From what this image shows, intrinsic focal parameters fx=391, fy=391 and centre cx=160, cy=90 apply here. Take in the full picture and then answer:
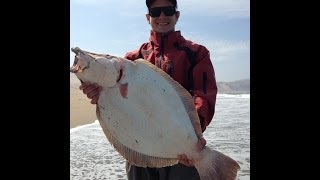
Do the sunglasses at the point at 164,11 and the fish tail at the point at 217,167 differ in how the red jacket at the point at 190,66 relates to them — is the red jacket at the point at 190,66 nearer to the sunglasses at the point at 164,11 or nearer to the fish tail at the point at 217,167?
the sunglasses at the point at 164,11

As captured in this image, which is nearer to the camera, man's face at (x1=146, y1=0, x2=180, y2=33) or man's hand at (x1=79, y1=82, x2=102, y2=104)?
man's hand at (x1=79, y1=82, x2=102, y2=104)

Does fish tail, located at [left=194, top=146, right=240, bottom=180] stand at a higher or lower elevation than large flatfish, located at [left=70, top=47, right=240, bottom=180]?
lower

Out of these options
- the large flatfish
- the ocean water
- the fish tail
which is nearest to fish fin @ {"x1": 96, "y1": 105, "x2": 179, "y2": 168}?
the large flatfish

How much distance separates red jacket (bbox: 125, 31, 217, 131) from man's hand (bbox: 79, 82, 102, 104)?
0.63 metres

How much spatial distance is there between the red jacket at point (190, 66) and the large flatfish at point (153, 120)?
292 mm

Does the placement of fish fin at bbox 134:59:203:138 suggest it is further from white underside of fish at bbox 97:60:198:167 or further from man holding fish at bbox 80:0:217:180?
man holding fish at bbox 80:0:217:180

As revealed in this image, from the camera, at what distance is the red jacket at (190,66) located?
9.32 ft

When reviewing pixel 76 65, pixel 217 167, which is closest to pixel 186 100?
pixel 217 167

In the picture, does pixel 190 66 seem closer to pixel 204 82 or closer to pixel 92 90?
pixel 204 82

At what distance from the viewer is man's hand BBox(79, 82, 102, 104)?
2.45 metres
